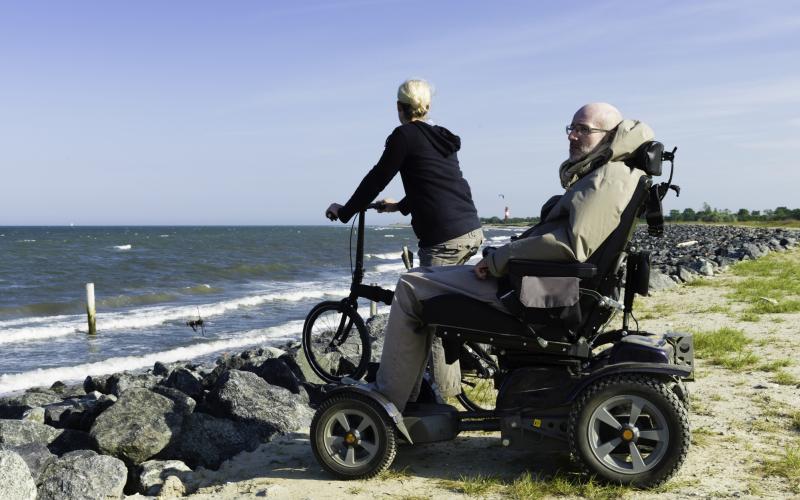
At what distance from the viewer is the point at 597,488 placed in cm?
391

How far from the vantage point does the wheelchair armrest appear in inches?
149

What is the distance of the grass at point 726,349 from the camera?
7062mm

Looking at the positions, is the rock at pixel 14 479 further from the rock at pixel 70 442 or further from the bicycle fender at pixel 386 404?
the bicycle fender at pixel 386 404

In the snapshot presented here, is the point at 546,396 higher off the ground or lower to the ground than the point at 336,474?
higher

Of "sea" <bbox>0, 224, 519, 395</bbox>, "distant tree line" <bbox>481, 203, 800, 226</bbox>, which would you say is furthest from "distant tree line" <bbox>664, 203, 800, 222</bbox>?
"sea" <bbox>0, 224, 519, 395</bbox>

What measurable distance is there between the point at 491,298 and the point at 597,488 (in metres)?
1.15

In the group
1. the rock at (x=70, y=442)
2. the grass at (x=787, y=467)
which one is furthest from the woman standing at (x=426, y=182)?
the rock at (x=70, y=442)

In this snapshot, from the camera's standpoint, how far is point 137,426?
5.38 metres

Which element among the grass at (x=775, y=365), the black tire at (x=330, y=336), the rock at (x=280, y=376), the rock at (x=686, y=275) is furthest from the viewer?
the rock at (x=686, y=275)

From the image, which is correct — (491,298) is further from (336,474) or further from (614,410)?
(336,474)

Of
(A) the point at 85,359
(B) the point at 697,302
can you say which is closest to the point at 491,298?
(B) the point at 697,302

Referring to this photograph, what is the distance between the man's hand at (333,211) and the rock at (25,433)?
2.92 meters

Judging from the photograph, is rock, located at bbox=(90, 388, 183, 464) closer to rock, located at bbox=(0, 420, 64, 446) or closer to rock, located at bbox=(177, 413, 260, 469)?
rock, located at bbox=(177, 413, 260, 469)

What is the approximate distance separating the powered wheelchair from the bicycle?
0.79 m
